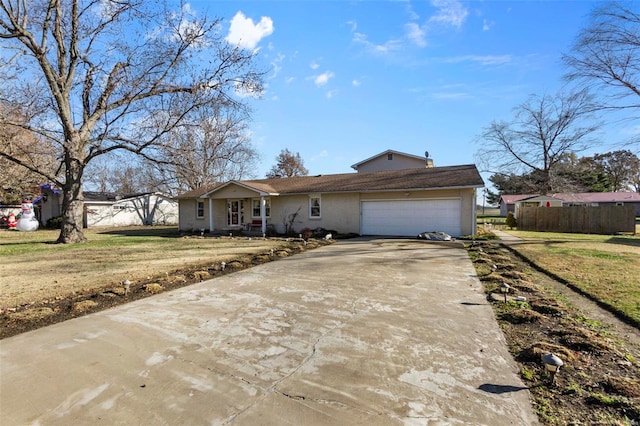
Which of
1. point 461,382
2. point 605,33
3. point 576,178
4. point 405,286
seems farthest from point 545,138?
point 461,382

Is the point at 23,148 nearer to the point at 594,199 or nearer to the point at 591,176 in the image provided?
the point at 594,199

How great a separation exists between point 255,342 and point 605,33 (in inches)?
786

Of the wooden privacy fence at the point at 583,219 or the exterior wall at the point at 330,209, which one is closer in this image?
the exterior wall at the point at 330,209

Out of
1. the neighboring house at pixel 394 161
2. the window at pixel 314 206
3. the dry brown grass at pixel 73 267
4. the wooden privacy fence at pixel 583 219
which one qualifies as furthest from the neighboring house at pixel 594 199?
the dry brown grass at pixel 73 267

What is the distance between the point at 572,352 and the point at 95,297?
696 centimetres

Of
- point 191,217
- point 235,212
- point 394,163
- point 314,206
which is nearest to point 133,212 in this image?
point 191,217

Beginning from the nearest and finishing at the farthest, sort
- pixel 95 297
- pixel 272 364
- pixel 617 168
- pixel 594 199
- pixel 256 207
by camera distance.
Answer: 1. pixel 272 364
2. pixel 95 297
3. pixel 256 207
4. pixel 594 199
5. pixel 617 168

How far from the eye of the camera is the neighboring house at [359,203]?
15.3 meters

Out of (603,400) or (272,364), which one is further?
(272,364)

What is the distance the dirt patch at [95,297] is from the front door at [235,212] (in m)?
12.3

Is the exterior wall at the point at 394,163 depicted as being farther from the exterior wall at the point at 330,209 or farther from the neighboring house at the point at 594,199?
the neighboring house at the point at 594,199

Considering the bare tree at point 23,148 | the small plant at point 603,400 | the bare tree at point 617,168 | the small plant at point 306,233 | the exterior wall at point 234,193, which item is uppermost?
the bare tree at point 617,168

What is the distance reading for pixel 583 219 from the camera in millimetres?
20125

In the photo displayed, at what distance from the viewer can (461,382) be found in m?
2.92
